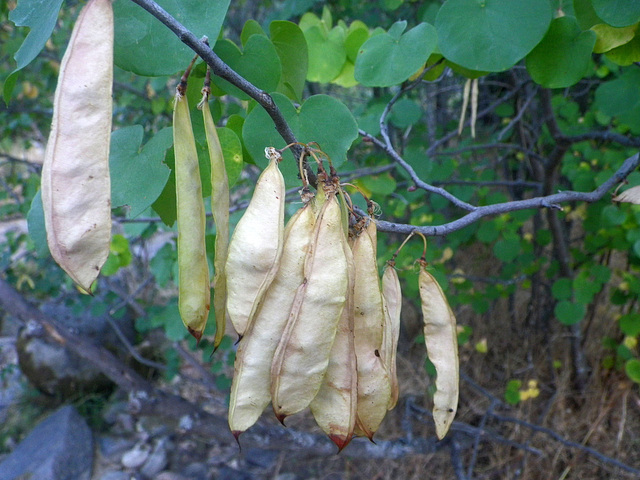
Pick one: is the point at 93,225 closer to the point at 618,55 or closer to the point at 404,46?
the point at 404,46

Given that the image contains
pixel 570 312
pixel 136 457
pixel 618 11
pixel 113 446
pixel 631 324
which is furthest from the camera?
pixel 113 446

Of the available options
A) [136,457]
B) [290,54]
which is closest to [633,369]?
[290,54]

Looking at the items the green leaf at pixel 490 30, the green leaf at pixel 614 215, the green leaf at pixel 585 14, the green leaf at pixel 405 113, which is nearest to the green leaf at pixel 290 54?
the green leaf at pixel 490 30

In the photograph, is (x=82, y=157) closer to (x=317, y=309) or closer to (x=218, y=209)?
(x=218, y=209)

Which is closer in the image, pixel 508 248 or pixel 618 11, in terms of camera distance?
pixel 618 11

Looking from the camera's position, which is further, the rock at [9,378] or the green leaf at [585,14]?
the rock at [9,378]

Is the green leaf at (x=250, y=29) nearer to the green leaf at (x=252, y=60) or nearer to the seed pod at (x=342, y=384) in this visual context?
the green leaf at (x=252, y=60)
